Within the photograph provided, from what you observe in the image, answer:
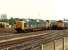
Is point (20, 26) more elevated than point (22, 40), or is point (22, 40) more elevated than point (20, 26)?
point (20, 26)

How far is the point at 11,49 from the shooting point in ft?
8.66

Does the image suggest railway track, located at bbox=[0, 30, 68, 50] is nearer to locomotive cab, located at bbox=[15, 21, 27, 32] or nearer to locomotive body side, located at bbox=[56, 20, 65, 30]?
locomotive cab, located at bbox=[15, 21, 27, 32]

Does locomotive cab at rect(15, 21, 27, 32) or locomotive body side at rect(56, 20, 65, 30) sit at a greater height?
locomotive cab at rect(15, 21, 27, 32)

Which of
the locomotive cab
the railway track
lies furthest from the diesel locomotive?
the railway track

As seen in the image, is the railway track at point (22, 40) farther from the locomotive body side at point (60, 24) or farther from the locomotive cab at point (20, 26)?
the locomotive body side at point (60, 24)

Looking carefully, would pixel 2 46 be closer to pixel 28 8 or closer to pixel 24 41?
pixel 24 41

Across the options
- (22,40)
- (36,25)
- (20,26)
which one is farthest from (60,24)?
(22,40)

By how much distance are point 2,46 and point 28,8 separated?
7.29 ft

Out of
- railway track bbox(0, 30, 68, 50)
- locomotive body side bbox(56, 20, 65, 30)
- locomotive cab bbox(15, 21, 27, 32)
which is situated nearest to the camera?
railway track bbox(0, 30, 68, 50)

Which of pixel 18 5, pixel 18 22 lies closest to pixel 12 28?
pixel 18 22

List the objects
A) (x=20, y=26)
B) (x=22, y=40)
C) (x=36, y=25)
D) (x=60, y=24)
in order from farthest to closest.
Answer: (x=60, y=24)
(x=36, y=25)
(x=20, y=26)
(x=22, y=40)

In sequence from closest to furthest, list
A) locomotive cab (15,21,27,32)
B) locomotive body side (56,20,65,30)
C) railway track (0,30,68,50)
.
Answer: railway track (0,30,68,50) → locomotive cab (15,21,27,32) → locomotive body side (56,20,65,30)

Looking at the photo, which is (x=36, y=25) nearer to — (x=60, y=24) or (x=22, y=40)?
(x=60, y=24)

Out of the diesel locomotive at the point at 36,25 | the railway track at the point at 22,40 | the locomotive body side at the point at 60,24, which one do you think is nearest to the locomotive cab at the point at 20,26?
the diesel locomotive at the point at 36,25
